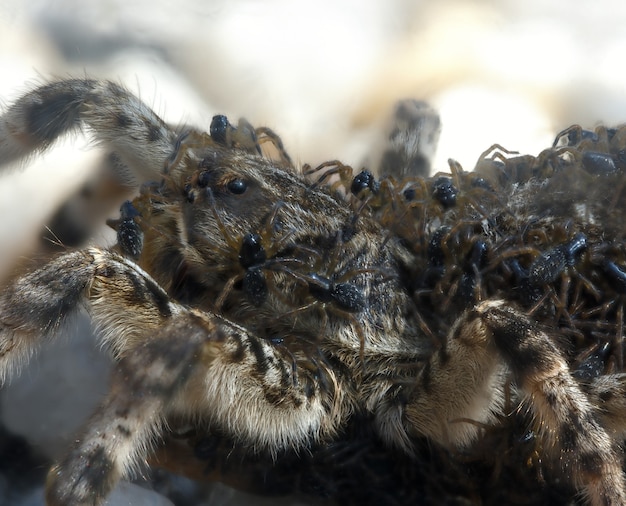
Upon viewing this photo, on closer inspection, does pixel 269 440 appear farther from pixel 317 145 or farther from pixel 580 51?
pixel 580 51

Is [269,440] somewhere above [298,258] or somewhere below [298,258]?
below

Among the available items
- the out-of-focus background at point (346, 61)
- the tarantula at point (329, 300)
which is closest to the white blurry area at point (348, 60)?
the out-of-focus background at point (346, 61)

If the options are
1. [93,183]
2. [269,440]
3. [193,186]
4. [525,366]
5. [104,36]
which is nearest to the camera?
[525,366]

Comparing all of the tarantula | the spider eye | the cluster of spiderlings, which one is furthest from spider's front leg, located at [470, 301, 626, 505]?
the spider eye

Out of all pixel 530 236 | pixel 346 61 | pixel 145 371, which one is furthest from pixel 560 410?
pixel 346 61

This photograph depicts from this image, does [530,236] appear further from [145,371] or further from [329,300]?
[145,371]

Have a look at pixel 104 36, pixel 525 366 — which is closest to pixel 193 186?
pixel 525 366

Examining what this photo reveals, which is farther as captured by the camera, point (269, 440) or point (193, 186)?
point (193, 186)

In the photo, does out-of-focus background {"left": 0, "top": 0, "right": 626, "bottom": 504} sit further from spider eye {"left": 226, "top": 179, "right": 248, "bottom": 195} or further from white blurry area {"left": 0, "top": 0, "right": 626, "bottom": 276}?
spider eye {"left": 226, "top": 179, "right": 248, "bottom": 195}
